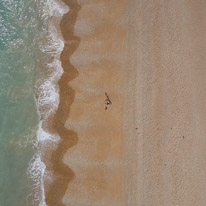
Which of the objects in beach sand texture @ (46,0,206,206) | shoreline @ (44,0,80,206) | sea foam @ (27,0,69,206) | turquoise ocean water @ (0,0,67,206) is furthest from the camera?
turquoise ocean water @ (0,0,67,206)

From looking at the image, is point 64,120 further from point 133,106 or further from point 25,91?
point 133,106

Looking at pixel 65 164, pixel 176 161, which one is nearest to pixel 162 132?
pixel 176 161

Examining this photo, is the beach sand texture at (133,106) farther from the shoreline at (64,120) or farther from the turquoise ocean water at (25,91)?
the turquoise ocean water at (25,91)

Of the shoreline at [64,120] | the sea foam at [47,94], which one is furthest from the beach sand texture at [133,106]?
the sea foam at [47,94]

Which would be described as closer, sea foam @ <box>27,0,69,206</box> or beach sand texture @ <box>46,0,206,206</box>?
beach sand texture @ <box>46,0,206,206</box>

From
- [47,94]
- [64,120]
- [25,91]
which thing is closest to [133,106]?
[64,120]

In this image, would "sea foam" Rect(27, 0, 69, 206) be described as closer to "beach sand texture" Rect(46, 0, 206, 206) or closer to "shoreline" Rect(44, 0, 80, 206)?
"shoreline" Rect(44, 0, 80, 206)

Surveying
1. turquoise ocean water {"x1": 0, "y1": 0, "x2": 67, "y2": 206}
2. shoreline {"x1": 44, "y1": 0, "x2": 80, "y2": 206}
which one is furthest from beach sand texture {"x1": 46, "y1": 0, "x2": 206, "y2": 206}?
turquoise ocean water {"x1": 0, "y1": 0, "x2": 67, "y2": 206}
